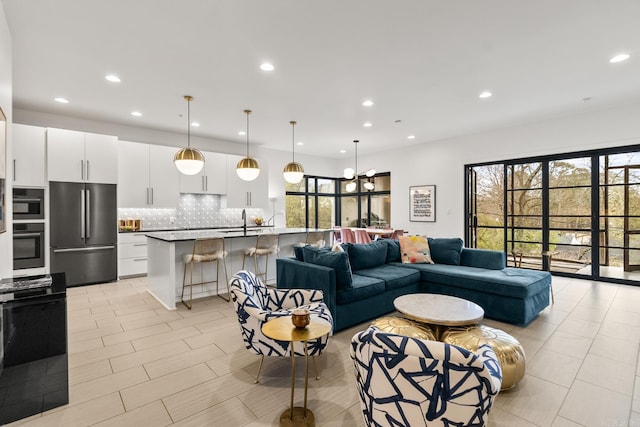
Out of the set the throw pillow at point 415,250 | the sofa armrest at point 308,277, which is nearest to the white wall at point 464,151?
the throw pillow at point 415,250

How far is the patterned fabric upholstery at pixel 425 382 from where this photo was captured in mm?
1248

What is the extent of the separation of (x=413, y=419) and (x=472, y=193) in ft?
22.0

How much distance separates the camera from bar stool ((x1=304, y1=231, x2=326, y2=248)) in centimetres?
560

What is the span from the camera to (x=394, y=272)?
13.7 ft

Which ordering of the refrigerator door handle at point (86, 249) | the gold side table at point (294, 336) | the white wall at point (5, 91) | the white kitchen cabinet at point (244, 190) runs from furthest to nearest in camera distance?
the white kitchen cabinet at point (244, 190)
the refrigerator door handle at point (86, 249)
the white wall at point (5, 91)
the gold side table at point (294, 336)

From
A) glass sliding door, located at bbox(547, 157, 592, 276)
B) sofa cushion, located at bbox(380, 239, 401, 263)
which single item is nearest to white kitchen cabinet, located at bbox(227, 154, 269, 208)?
sofa cushion, located at bbox(380, 239, 401, 263)

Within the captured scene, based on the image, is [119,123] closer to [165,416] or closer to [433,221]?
[165,416]

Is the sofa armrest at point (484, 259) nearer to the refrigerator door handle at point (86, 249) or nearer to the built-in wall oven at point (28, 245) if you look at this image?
the refrigerator door handle at point (86, 249)

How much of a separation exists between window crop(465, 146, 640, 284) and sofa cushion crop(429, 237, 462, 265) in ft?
5.67

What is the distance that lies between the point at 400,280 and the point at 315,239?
2.08 meters

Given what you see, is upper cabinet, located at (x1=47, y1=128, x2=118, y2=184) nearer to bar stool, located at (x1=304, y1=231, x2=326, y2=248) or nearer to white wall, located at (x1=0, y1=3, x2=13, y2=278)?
white wall, located at (x1=0, y1=3, x2=13, y2=278)

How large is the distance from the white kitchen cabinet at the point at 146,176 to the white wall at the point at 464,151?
17.9ft

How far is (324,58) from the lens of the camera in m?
3.47

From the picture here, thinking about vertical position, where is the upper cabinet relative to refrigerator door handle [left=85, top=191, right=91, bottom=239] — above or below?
above
